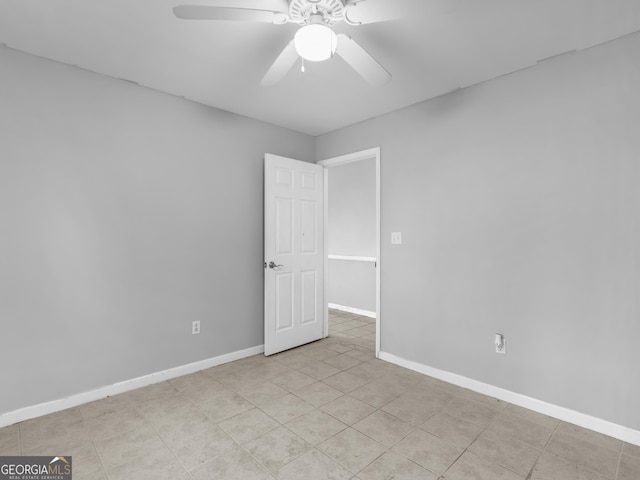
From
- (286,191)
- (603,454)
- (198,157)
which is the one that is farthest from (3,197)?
(603,454)

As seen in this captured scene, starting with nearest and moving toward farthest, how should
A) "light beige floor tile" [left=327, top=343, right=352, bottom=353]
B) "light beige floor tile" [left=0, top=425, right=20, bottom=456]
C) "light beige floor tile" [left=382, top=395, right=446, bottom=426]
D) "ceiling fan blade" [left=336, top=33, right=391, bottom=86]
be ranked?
"ceiling fan blade" [left=336, top=33, right=391, bottom=86]
"light beige floor tile" [left=0, top=425, right=20, bottom=456]
"light beige floor tile" [left=382, top=395, right=446, bottom=426]
"light beige floor tile" [left=327, top=343, right=352, bottom=353]

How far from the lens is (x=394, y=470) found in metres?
1.71

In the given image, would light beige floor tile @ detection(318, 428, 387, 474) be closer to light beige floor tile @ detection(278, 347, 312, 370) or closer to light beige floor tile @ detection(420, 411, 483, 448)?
light beige floor tile @ detection(420, 411, 483, 448)

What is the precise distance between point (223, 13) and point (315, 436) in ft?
7.70

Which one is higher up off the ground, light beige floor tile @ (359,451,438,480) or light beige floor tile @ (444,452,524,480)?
light beige floor tile @ (359,451,438,480)

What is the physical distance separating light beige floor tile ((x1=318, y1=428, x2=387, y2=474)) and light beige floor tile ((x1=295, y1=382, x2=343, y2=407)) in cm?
42

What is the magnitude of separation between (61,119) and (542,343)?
12.5ft

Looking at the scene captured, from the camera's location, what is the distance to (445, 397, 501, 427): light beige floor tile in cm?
221

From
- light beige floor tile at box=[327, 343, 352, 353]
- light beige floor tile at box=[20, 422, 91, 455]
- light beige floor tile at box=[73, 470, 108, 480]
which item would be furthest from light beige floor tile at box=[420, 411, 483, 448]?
light beige floor tile at box=[20, 422, 91, 455]

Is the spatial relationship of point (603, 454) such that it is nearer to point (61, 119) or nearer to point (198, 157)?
point (198, 157)

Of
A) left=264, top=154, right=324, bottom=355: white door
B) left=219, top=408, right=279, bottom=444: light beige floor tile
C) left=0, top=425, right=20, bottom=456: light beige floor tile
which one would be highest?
left=264, top=154, right=324, bottom=355: white door

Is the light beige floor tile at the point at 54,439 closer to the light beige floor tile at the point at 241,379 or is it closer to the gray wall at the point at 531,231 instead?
the light beige floor tile at the point at 241,379

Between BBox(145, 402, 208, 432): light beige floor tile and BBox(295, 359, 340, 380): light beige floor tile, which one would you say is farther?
BBox(295, 359, 340, 380): light beige floor tile

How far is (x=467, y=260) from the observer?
271 cm
